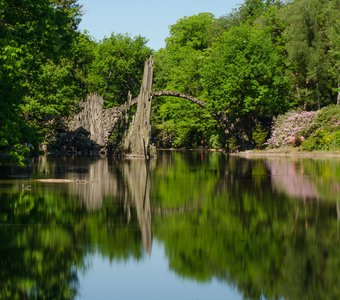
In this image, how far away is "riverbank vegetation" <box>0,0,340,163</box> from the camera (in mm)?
69812

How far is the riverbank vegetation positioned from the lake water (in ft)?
32.8

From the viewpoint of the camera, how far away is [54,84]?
6756 cm

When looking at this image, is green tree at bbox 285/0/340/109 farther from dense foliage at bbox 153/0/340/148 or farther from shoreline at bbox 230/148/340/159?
shoreline at bbox 230/148/340/159

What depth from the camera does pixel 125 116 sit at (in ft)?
251

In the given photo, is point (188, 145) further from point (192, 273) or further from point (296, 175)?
point (192, 273)

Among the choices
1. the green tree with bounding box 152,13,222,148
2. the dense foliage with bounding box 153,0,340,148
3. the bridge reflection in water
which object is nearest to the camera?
the bridge reflection in water

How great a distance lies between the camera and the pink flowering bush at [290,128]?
73.2 meters

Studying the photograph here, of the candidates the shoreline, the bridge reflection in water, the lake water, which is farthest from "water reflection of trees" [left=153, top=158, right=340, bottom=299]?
the shoreline

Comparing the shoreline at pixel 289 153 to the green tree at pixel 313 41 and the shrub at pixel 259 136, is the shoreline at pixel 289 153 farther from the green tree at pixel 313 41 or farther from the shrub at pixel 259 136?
the green tree at pixel 313 41

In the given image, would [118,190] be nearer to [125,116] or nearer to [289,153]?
[289,153]

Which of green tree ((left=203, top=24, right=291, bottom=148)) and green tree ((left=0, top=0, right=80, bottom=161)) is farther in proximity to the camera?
green tree ((left=203, top=24, right=291, bottom=148))

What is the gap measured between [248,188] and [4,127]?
12815mm

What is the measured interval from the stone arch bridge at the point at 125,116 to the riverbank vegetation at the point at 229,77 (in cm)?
167

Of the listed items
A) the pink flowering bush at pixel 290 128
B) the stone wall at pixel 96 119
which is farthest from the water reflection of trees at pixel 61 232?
the pink flowering bush at pixel 290 128
